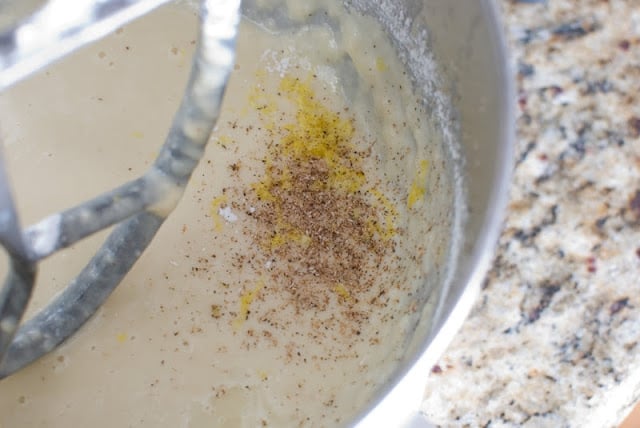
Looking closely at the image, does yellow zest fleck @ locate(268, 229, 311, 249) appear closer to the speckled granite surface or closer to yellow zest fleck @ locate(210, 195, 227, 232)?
yellow zest fleck @ locate(210, 195, 227, 232)

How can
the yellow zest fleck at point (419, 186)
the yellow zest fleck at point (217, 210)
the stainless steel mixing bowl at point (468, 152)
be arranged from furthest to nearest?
the yellow zest fleck at point (217, 210)
the yellow zest fleck at point (419, 186)
the stainless steel mixing bowl at point (468, 152)

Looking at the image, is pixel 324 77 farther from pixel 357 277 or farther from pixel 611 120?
pixel 611 120

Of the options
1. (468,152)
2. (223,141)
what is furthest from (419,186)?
(223,141)

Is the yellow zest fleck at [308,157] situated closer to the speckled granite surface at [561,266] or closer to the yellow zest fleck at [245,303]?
the yellow zest fleck at [245,303]

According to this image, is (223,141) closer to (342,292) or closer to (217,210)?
(217,210)

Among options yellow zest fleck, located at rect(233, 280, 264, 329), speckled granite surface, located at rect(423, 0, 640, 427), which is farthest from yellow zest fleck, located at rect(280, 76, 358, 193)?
speckled granite surface, located at rect(423, 0, 640, 427)

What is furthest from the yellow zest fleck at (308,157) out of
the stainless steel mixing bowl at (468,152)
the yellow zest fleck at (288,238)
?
the stainless steel mixing bowl at (468,152)
